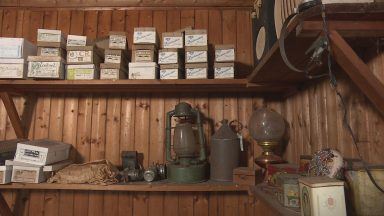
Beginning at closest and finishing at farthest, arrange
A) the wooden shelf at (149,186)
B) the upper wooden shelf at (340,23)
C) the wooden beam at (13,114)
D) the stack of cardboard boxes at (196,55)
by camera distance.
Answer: the upper wooden shelf at (340,23), the wooden shelf at (149,186), the stack of cardboard boxes at (196,55), the wooden beam at (13,114)

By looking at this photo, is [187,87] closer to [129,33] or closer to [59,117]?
[129,33]

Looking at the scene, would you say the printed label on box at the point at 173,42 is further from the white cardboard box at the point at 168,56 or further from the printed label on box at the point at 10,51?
the printed label on box at the point at 10,51

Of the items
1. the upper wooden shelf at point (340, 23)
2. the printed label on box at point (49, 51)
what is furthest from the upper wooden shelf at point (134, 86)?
the upper wooden shelf at point (340, 23)

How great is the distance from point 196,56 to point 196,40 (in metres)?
0.08

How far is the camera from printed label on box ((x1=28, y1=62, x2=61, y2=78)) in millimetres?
1376

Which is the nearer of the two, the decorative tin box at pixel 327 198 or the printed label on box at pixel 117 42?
the decorative tin box at pixel 327 198

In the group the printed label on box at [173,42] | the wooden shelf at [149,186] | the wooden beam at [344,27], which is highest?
the printed label on box at [173,42]

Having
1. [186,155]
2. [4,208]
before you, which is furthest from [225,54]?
[4,208]

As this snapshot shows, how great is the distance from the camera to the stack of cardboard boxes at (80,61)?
55.8 inches

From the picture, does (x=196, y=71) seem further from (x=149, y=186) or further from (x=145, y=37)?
(x=149, y=186)

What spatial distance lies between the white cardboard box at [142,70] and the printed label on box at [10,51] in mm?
550

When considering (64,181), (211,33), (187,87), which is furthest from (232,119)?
(64,181)

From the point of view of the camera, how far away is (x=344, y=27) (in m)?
0.67

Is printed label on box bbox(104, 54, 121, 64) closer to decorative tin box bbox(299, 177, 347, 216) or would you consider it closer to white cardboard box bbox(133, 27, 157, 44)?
white cardboard box bbox(133, 27, 157, 44)
